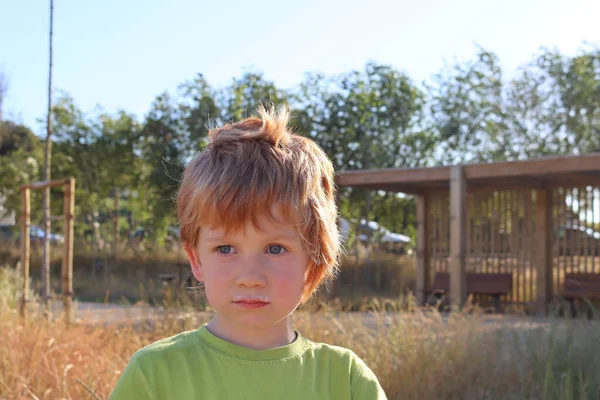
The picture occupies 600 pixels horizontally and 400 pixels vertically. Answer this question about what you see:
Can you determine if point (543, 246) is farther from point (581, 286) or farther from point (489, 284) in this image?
point (489, 284)

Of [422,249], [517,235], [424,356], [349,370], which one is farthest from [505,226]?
[349,370]

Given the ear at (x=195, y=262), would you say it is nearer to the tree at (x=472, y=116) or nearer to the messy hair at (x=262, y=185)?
the messy hair at (x=262, y=185)

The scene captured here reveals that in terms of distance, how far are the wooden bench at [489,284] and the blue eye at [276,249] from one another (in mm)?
11095

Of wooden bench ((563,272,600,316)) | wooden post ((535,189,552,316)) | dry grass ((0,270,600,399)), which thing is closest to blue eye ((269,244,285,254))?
dry grass ((0,270,600,399))

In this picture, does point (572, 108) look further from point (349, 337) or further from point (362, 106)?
point (349, 337)

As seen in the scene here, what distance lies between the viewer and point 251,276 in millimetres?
1551

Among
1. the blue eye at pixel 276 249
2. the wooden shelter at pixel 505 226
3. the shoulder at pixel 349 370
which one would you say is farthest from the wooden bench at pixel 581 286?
the blue eye at pixel 276 249

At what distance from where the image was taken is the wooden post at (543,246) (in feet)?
39.0

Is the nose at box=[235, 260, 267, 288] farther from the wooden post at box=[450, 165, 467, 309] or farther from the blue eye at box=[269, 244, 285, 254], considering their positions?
the wooden post at box=[450, 165, 467, 309]

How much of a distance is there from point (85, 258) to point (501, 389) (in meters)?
17.9

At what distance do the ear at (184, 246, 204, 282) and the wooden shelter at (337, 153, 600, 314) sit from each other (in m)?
8.89

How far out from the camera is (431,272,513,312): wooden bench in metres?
12.2

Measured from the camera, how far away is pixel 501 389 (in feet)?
15.0

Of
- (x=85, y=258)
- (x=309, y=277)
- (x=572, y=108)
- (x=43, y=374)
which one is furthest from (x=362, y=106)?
(x=309, y=277)
